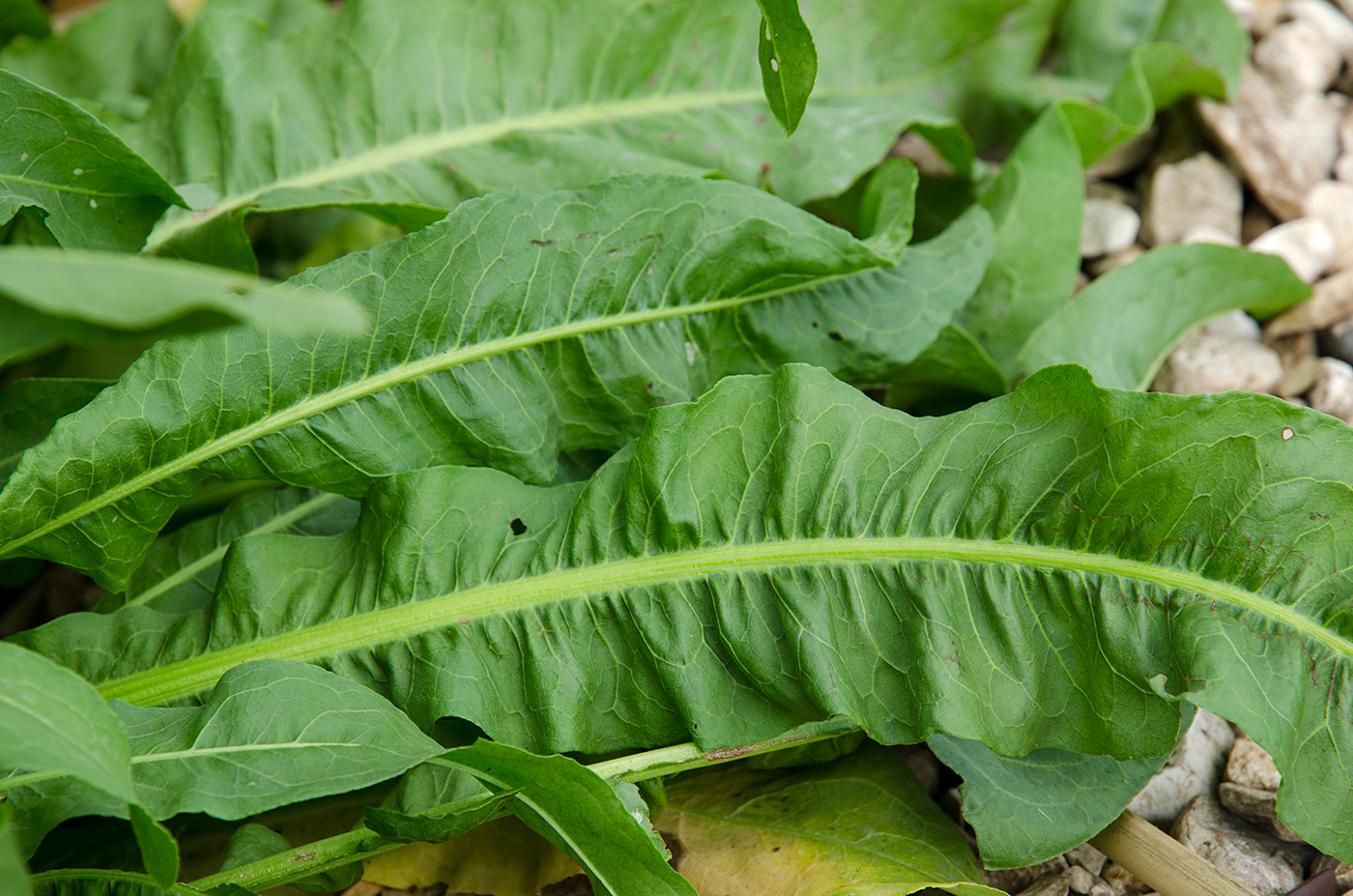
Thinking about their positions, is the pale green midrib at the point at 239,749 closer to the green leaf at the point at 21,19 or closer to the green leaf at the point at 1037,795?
the green leaf at the point at 1037,795

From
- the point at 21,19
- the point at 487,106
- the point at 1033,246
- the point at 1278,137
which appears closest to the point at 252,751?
the point at 487,106

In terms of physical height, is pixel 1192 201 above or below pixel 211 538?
above

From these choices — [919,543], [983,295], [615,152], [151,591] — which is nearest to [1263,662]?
[919,543]

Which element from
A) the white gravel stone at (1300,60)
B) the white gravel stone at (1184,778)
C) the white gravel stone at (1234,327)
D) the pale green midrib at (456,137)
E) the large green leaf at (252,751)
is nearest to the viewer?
the large green leaf at (252,751)

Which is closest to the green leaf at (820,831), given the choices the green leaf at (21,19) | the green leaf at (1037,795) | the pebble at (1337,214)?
Result: the green leaf at (1037,795)

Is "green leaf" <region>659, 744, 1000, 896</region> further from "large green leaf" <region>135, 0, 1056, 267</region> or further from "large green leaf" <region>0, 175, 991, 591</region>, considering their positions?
"large green leaf" <region>135, 0, 1056, 267</region>

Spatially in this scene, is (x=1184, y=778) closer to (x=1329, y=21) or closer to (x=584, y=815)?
(x=584, y=815)
